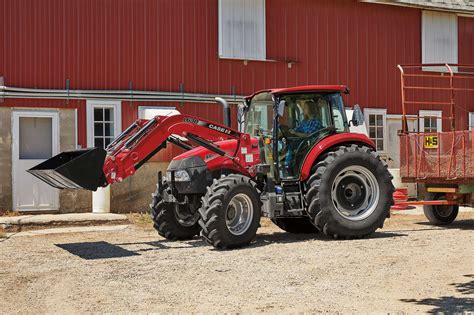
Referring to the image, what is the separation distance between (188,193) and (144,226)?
123 inches

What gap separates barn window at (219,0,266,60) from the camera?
51.6ft

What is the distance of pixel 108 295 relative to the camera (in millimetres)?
6512

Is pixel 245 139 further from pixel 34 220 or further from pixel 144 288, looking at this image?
pixel 34 220

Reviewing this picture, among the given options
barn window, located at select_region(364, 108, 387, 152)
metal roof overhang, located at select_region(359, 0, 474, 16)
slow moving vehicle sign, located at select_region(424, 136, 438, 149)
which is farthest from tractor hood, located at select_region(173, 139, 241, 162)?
metal roof overhang, located at select_region(359, 0, 474, 16)

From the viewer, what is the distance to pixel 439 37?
18.7 m

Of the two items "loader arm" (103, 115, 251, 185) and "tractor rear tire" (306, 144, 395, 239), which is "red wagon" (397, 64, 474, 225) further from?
"loader arm" (103, 115, 251, 185)

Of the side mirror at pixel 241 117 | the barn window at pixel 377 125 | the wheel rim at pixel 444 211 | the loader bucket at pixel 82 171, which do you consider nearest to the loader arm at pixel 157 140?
the loader bucket at pixel 82 171

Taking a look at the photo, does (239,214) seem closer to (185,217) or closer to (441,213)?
(185,217)

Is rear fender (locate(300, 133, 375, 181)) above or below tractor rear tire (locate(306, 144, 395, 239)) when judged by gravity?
above

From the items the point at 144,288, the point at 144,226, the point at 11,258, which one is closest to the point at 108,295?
the point at 144,288

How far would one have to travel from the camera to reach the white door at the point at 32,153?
13703 mm

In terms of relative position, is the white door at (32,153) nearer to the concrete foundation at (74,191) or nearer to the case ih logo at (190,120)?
the concrete foundation at (74,191)

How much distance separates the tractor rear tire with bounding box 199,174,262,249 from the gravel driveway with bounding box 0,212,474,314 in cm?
21

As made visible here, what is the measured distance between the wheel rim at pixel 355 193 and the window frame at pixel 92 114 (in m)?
6.16
